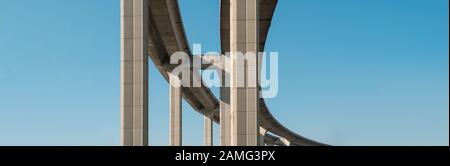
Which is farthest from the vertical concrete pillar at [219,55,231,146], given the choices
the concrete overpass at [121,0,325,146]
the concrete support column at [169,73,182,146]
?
the concrete support column at [169,73,182,146]

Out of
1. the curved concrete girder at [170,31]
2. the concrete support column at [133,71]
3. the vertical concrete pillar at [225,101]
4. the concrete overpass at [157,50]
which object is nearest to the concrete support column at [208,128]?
the concrete overpass at [157,50]

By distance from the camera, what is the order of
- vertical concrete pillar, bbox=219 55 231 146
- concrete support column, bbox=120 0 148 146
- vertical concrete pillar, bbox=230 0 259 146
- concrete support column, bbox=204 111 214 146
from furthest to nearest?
concrete support column, bbox=204 111 214 146 → vertical concrete pillar, bbox=219 55 231 146 → concrete support column, bbox=120 0 148 146 → vertical concrete pillar, bbox=230 0 259 146

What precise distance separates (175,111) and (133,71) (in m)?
27.4

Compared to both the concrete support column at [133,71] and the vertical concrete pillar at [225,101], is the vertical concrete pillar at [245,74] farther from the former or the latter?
the vertical concrete pillar at [225,101]

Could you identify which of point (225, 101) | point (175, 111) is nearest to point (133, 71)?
point (225, 101)

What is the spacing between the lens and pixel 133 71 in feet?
75.8

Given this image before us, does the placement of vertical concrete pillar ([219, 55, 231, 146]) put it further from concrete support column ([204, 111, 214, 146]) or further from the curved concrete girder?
concrete support column ([204, 111, 214, 146])

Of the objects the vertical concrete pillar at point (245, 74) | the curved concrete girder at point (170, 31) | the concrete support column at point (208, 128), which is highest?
the curved concrete girder at point (170, 31)

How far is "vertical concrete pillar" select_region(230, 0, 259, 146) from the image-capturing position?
21.0m

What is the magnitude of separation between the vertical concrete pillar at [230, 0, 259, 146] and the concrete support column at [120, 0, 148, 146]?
14.3ft

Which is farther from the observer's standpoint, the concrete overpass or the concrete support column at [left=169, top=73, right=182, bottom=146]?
the concrete support column at [left=169, top=73, right=182, bottom=146]

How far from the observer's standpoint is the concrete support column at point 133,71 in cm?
2303

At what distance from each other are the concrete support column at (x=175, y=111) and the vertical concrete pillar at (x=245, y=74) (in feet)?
89.5
